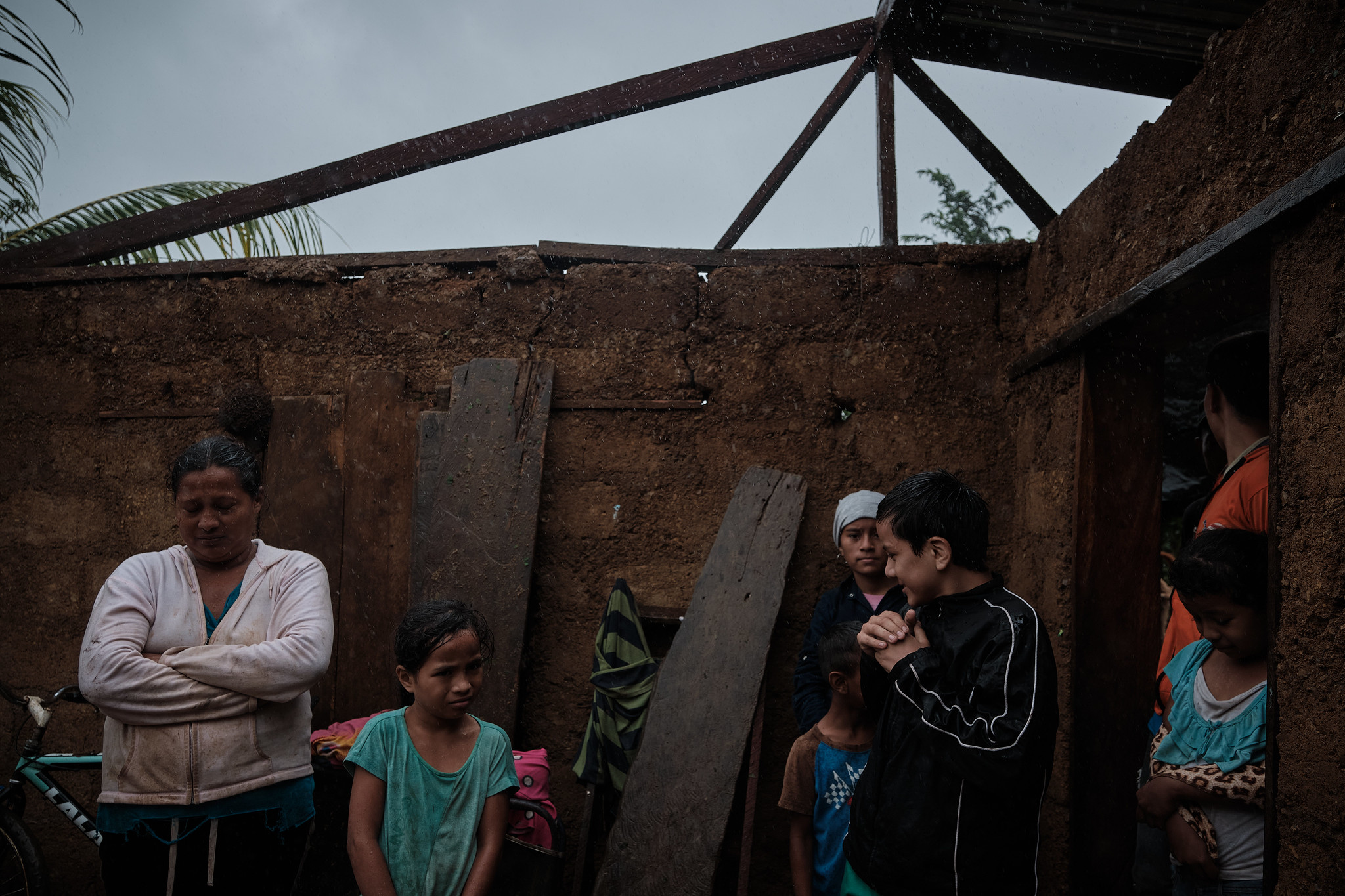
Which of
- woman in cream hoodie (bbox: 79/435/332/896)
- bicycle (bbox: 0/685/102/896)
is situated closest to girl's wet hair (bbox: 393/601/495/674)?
woman in cream hoodie (bbox: 79/435/332/896)

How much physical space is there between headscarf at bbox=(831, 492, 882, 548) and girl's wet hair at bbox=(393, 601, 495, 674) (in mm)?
1397

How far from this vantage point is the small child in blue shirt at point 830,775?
7.79 feet

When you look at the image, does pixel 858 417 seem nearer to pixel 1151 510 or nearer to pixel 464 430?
pixel 1151 510

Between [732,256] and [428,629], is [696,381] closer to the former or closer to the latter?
[732,256]

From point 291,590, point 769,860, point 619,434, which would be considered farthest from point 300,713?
point 769,860

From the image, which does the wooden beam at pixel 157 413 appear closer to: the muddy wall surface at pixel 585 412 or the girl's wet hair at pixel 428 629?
the muddy wall surface at pixel 585 412

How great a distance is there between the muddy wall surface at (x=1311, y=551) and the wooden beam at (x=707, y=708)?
5.72ft

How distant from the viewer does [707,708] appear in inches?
123

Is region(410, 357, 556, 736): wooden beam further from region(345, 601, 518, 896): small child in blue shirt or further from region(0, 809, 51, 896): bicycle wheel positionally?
region(0, 809, 51, 896): bicycle wheel

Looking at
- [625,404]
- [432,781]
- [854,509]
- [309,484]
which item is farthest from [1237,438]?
[309,484]

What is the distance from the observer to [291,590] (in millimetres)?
2344

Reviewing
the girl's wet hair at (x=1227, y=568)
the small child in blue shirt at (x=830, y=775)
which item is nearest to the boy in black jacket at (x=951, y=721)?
the small child in blue shirt at (x=830, y=775)

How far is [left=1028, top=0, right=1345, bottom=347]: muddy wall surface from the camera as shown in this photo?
1.68m

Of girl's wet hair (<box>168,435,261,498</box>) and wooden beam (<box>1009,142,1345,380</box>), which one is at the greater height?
wooden beam (<box>1009,142,1345,380</box>)
